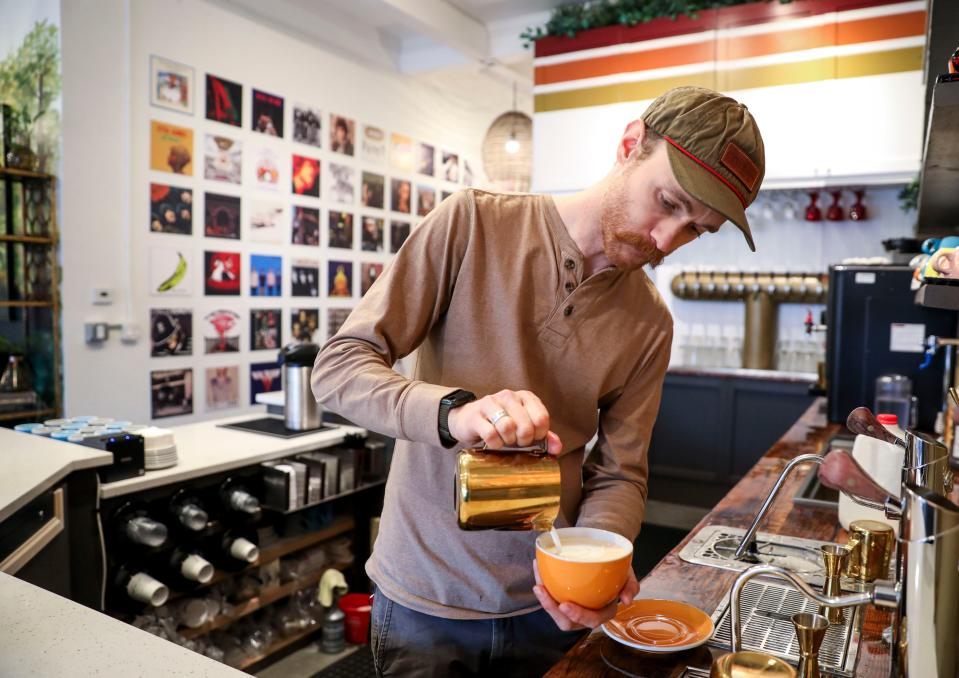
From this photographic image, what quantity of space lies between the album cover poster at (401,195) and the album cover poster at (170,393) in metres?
2.30

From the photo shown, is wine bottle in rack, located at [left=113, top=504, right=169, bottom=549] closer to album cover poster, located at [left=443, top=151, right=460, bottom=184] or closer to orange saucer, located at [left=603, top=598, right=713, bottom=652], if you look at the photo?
orange saucer, located at [left=603, top=598, right=713, bottom=652]

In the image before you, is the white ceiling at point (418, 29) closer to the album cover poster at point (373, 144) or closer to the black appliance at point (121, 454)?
the album cover poster at point (373, 144)

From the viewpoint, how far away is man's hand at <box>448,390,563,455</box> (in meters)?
0.92

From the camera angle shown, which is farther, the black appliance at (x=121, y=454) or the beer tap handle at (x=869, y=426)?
the black appliance at (x=121, y=454)

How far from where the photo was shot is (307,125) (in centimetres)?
532

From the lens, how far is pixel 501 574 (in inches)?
50.8

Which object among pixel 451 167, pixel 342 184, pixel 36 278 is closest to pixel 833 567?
pixel 36 278

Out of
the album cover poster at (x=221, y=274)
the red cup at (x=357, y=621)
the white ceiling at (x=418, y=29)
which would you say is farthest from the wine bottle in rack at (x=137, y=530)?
the white ceiling at (x=418, y=29)

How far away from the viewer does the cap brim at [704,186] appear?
3.63 ft

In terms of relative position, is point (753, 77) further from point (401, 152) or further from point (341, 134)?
point (341, 134)

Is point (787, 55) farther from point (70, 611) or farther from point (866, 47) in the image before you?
point (70, 611)

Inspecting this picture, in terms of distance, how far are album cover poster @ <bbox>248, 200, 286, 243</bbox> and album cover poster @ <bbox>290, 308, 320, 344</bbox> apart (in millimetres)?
534

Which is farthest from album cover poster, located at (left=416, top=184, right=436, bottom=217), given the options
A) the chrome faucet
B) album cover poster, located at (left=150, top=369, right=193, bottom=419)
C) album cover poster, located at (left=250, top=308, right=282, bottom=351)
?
the chrome faucet

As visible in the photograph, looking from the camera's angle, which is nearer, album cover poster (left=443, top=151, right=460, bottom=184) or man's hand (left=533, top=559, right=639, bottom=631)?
man's hand (left=533, top=559, right=639, bottom=631)
